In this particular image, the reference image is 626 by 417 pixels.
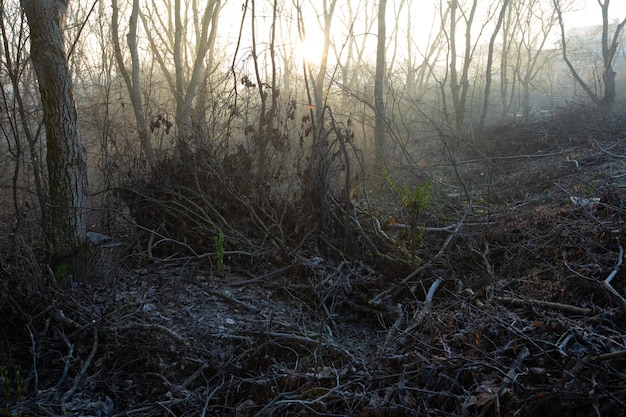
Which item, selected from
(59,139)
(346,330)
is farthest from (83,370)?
(346,330)

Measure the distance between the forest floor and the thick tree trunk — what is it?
41 centimetres

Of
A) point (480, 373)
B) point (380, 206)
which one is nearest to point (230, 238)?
point (380, 206)

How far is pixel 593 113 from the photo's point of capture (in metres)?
14.3

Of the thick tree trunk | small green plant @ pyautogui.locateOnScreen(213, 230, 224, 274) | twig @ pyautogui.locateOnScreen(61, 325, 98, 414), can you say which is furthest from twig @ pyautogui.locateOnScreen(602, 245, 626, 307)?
the thick tree trunk

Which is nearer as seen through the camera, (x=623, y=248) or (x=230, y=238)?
(x=623, y=248)

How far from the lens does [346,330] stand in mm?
4633

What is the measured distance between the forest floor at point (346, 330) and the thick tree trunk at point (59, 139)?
0.41m

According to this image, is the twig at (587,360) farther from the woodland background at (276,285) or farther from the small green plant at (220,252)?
the small green plant at (220,252)

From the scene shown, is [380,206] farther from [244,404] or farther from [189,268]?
[244,404]

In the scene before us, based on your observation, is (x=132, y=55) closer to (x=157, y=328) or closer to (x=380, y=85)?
(x=380, y=85)

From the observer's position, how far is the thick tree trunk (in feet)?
14.3

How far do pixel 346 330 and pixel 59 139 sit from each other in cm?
326

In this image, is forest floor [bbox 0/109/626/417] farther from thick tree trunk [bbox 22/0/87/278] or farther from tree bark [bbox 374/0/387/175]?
tree bark [bbox 374/0/387/175]

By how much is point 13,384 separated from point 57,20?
3185 mm
